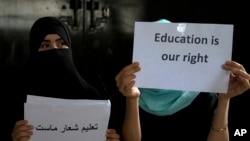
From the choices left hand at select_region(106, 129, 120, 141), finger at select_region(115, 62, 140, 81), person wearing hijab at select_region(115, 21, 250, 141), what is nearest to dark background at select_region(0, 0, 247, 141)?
person wearing hijab at select_region(115, 21, 250, 141)

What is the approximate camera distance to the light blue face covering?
1.22m

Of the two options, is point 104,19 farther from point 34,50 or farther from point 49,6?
point 34,50

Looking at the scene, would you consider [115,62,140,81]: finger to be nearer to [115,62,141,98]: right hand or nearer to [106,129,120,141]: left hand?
[115,62,141,98]: right hand

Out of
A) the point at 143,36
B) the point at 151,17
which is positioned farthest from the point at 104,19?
the point at 143,36

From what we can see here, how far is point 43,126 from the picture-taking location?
104 cm

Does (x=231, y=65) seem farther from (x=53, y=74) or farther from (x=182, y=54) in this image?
(x=53, y=74)

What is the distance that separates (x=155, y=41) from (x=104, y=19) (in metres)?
0.88

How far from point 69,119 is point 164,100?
364mm

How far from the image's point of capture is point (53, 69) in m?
1.18

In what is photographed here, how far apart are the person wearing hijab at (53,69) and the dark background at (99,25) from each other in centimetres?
67

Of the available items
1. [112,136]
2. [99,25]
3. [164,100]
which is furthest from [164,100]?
[99,25]

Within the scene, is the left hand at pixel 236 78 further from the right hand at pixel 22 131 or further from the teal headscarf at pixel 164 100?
the right hand at pixel 22 131

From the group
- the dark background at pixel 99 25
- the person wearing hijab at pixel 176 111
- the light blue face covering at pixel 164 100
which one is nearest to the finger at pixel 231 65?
the person wearing hijab at pixel 176 111

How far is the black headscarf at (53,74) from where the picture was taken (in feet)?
3.77
